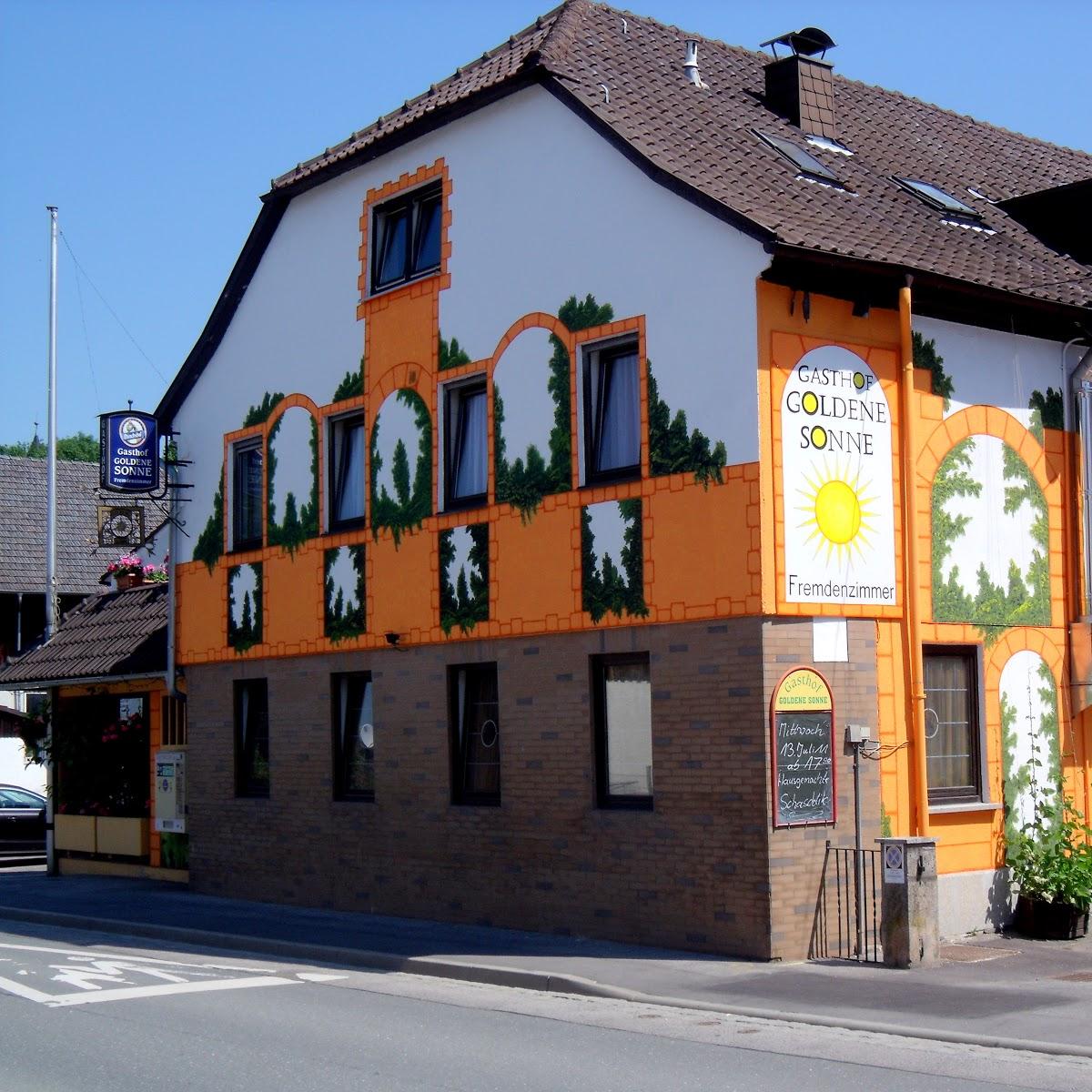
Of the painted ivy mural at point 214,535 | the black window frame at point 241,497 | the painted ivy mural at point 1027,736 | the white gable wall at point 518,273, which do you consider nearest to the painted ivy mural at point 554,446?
the white gable wall at point 518,273

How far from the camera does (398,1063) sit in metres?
9.29

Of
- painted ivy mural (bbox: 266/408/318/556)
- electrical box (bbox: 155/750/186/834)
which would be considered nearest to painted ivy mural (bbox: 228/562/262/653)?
painted ivy mural (bbox: 266/408/318/556)

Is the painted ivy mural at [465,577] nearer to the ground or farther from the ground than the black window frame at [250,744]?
farther from the ground

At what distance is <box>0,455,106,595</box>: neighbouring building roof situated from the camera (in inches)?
1512

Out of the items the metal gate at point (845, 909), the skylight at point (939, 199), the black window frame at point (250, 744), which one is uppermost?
the skylight at point (939, 199)

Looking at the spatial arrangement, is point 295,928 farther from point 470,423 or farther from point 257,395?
point 257,395

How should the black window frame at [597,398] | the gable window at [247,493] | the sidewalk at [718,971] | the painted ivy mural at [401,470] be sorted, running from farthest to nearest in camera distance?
the gable window at [247,493]
the painted ivy mural at [401,470]
the black window frame at [597,398]
the sidewalk at [718,971]

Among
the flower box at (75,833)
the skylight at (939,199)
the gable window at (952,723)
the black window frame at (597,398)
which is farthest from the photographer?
the flower box at (75,833)

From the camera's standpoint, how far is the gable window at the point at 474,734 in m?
16.4

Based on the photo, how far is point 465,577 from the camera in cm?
1653

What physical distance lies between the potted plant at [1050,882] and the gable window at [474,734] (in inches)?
198

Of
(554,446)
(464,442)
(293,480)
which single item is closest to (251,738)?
(293,480)

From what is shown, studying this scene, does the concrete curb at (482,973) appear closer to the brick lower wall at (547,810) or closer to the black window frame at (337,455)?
the brick lower wall at (547,810)

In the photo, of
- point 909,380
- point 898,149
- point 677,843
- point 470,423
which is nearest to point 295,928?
point 677,843
